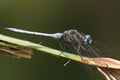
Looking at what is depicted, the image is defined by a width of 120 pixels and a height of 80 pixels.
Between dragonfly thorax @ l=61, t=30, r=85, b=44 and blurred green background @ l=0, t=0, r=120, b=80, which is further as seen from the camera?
blurred green background @ l=0, t=0, r=120, b=80

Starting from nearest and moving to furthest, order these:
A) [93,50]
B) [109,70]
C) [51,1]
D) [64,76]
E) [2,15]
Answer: [109,70] < [93,50] < [64,76] < [2,15] < [51,1]

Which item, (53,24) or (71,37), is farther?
(53,24)

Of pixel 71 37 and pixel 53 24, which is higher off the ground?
pixel 71 37

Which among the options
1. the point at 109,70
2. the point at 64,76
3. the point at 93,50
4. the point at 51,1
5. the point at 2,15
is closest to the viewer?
the point at 109,70

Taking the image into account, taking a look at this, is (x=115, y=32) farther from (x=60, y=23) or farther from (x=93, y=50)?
(x=93, y=50)

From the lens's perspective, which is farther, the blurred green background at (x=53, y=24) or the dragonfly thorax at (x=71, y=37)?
the blurred green background at (x=53, y=24)

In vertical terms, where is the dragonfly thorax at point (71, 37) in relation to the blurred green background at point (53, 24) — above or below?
above

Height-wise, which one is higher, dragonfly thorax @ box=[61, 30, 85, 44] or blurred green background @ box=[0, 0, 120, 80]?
dragonfly thorax @ box=[61, 30, 85, 44]

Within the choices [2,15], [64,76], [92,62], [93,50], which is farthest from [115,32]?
[92,62]
